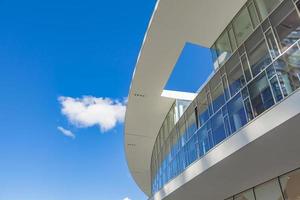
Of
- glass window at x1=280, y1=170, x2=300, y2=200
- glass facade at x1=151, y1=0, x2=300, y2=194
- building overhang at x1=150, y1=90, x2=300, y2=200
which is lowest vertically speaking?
glass window at x1=280, y1=170, x2=300, y2=200

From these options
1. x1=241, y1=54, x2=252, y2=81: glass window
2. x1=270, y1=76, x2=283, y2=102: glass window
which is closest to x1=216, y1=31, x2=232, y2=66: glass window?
x1=241, y1=54, x2=252, y2=81: glass window

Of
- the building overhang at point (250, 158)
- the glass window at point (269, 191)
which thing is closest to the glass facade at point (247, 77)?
the glass window at point (269, 191)

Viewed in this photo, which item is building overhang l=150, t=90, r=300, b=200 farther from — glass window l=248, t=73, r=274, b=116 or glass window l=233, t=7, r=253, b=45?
glass window l=233, t=7, r=253, b=45

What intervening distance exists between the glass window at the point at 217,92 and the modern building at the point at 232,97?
4 cm

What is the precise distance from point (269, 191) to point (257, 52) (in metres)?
4.66

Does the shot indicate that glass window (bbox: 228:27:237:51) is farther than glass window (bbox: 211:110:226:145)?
Yes

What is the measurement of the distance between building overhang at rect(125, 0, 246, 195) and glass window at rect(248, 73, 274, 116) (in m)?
3.51

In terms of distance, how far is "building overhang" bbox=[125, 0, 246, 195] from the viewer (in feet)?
31.9

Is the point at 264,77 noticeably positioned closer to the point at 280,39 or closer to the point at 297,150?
the point at 280,39

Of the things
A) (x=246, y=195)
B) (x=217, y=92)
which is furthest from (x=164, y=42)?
(x=246, y=195)

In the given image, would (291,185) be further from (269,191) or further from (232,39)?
(232,39)

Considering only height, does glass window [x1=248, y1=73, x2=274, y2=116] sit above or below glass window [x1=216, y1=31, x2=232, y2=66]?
below

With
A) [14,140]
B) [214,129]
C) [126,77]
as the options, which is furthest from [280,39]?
[14,140]

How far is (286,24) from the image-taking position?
695 cm
